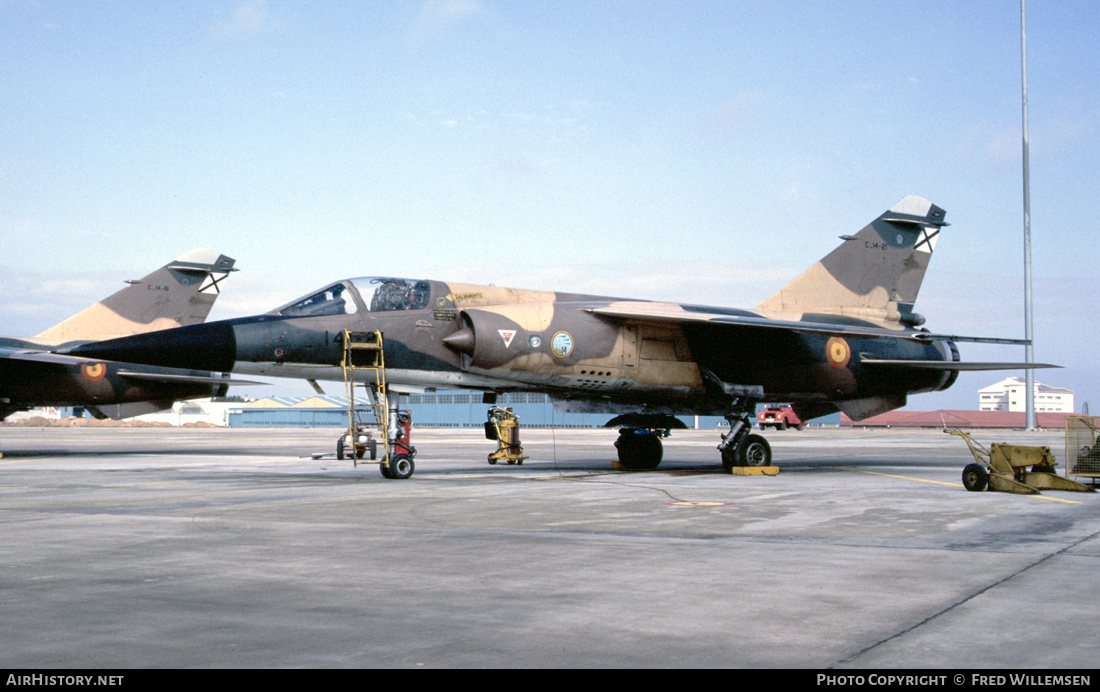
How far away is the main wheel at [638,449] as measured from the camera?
19266mm

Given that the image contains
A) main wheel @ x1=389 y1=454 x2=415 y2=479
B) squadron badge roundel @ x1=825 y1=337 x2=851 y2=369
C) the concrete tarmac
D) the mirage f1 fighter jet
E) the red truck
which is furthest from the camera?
the red truck

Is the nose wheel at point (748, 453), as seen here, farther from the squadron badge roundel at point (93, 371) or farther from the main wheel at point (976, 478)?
the squadron badge roundel at point (93, 371)

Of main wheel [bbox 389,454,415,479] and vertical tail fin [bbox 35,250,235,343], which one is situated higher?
vertical tail fin [bbox 35,250,235,343]

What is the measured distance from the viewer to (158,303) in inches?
1072

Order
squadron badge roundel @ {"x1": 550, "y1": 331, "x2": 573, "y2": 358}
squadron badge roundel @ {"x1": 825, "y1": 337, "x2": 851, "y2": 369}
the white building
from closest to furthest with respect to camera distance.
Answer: squadron badge roundel @ {"x1": 550, "y1": 331, "x2": 573, "y2": 358}
squadron badge roundel @ {"x1": 825, "y1": 337, "x2": 851, "y2": 369}
the white building

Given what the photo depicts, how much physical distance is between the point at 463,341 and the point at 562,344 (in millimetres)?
1856

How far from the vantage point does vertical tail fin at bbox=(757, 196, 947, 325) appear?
20562 mm

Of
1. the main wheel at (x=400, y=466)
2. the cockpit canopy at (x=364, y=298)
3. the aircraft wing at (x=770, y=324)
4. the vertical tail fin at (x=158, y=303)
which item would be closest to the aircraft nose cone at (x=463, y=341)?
the cockpit canopy at (x=364, y=298)

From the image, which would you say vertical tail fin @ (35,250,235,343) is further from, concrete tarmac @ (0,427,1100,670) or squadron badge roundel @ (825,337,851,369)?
squadron badge roundel @ (825,337,851,369)

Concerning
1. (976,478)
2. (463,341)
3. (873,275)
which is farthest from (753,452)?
→ (463,341)

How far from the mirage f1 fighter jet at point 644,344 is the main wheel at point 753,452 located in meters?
0.03

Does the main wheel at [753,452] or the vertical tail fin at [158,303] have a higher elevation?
the vertical tail fin at [158,303]

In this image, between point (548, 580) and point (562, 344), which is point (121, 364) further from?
point (548, 580)

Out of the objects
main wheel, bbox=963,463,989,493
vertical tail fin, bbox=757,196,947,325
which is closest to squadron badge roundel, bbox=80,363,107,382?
vertical tail fin, bbox=757,196,947,325
